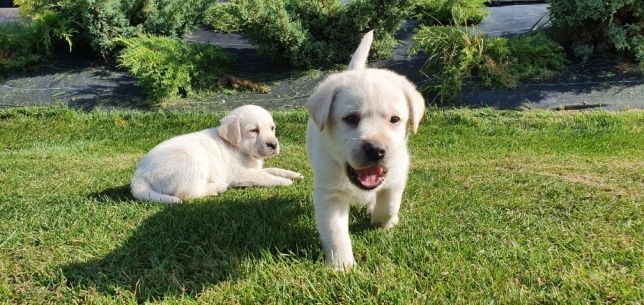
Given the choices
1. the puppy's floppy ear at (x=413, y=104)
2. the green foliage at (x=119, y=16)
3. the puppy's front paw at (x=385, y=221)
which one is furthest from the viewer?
the green foliage at (x=119, y=16)

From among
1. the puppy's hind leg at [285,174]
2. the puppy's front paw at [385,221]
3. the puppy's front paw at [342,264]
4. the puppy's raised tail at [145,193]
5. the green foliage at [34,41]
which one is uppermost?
the green foliage at [34,41]

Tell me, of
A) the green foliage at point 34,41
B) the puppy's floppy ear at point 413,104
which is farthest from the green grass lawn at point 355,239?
the green foliage at point 34,41

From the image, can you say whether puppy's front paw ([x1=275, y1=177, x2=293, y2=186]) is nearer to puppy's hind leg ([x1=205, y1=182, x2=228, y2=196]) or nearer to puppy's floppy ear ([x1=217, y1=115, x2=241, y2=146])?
puppy's hind leg ([x1=205, y1=182, x2=228, y2=196])

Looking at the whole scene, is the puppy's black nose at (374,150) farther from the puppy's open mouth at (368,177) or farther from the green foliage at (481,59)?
the green foliage at (481,59)

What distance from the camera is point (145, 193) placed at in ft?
14.3

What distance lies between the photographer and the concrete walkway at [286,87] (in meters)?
8.20

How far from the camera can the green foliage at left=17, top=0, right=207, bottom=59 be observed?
932 cm

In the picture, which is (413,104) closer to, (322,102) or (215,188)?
(322,102)

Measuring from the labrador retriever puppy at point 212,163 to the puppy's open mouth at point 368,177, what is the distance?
1955 millimetres

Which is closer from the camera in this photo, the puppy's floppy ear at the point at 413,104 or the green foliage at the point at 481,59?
the puppy's floppy ear at the point at 413,104

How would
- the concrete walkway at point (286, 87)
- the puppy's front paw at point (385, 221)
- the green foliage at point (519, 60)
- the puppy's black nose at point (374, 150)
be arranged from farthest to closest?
the green foliage at point (519, 60) < the concrete walkway at point (286, 87) < the puppy's front paw at point (385, 221) < the puppy's black nose at point (374, 150)

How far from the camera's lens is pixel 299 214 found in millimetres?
3852

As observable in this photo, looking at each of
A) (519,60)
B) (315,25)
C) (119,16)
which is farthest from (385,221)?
(119,16)

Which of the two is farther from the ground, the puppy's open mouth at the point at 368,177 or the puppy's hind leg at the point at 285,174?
the puppy's open mouth at the point at 368,177
